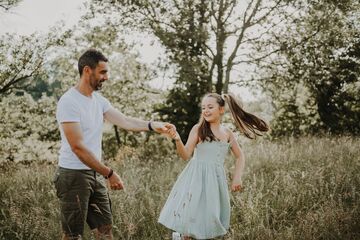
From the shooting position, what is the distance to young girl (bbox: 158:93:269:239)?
3.79 m

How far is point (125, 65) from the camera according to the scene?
16.9 m

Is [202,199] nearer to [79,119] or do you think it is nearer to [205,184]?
[205,184]

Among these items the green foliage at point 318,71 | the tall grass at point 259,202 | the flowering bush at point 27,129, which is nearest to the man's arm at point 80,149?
the tall grass at point 259,202

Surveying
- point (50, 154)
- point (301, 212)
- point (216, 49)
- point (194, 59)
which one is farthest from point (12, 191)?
point (50, 154)

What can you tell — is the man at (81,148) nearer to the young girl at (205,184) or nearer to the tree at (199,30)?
the young girl at (205,184)

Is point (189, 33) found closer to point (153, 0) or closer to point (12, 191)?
point (153, 0)

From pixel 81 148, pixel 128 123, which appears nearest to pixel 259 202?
pixel 128 123

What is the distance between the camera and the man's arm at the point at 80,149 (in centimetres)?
308

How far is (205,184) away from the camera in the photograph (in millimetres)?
3914

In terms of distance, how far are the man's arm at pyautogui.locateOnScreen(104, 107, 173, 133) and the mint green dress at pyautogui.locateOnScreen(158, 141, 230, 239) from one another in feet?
1.40

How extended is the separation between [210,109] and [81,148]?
146 centimetres

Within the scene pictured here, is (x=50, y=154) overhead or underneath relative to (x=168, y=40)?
underneath

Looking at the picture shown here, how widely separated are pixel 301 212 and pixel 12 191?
4221 mm

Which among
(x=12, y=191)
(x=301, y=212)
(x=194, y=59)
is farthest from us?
(x=194, y=59)
